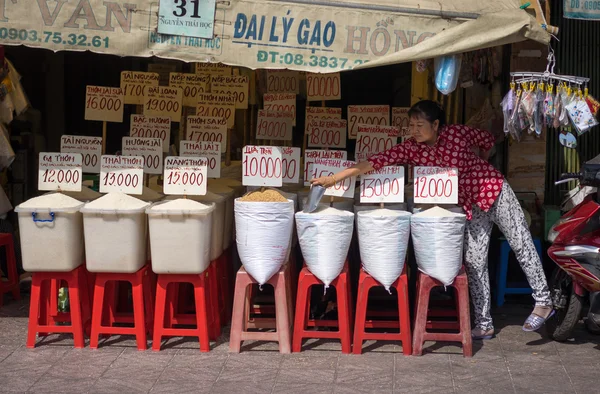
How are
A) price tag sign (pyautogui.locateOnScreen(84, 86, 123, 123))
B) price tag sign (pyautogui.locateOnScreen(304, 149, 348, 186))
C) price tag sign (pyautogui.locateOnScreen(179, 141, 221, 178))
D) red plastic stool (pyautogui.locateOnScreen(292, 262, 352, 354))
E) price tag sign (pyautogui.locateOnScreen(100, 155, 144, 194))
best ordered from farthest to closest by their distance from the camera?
price tag sign (pyautogui.locateOnScreen(84, 86, 123, 123)) → price tag sign (pyautogui.locateOnScreen(179, 141, 221, 178)) → price tag sign (pyautogui.locateOnScreen(304, 149, 348, 186)) → price tag sign (pyautogui.locateOnScreen(100, 155, 144, 194)) → red plastic stool (pyautogui.locateOnScreen(292, 262, 352, 354))

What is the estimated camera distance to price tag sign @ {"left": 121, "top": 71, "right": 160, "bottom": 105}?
6977 millimetres

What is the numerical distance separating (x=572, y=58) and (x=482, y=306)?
2467mm

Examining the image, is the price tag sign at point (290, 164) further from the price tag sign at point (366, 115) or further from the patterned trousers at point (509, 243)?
the patterned trousers at point (509, 243)

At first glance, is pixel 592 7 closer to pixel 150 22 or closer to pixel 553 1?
pixel 553 1

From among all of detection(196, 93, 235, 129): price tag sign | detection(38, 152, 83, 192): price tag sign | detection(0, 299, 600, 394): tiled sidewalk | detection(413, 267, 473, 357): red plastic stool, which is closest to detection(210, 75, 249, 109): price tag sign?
detection(196, 93, 235, 129): price tag sign

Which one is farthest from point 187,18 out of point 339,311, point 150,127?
point 339,311

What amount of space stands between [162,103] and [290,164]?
1355 millimetres

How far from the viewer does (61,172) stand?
6055mm

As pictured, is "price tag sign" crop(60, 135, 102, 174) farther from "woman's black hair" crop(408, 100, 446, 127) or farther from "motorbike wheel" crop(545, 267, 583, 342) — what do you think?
"motorbike wheel" crop(545, 267, 583, 342)

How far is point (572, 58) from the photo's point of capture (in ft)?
24.0

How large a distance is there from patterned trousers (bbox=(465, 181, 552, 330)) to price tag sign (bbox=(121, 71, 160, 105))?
2.75 meters

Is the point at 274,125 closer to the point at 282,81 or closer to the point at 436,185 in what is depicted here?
the point at 282,81

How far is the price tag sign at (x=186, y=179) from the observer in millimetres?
5875

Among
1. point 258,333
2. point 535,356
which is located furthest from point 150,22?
point 535,356
